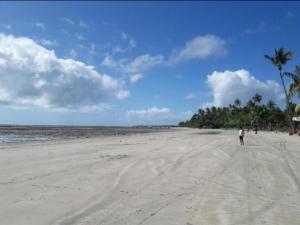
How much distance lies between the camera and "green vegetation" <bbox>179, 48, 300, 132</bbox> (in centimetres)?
5550

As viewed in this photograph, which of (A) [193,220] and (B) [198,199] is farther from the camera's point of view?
(B) [198,199]

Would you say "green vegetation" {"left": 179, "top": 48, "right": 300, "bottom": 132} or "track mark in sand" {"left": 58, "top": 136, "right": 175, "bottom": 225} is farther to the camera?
"green vegetation" {"left": 179, "top": 48, "right": 300, "bottom": 132}

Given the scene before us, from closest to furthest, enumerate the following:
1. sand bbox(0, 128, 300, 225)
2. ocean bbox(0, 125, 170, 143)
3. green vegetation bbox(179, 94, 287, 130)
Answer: sand bbox(0, 128, 300, 225) < ocean bbox(0, 125, 170, 143) < green vegetation bbox(179, 94, 287, 130)

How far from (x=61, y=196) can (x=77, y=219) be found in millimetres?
2123

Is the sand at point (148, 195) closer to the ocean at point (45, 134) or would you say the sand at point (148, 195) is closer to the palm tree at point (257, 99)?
the ocean at point (45, 134)

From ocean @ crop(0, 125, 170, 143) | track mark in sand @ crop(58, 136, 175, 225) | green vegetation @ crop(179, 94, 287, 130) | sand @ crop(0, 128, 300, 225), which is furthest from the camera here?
green vegetation @ crop(179, 94, 287, 130)

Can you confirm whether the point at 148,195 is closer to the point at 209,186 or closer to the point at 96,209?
the point at 96,209

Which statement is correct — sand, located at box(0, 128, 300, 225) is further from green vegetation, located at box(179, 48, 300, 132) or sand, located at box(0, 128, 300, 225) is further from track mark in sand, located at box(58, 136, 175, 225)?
green vegetation, located at box(179, 48, 300, 132)

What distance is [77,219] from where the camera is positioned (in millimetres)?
6887

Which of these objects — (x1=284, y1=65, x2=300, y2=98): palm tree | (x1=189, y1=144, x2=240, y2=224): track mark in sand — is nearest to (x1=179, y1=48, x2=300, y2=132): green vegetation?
(x1=284, y1=65, x2=300, y2=98): palm tree

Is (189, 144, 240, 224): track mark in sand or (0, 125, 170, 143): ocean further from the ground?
(0, 125, 170, 143): ocean

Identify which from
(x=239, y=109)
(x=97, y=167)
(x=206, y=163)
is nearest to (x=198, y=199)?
(x=97, y=167)

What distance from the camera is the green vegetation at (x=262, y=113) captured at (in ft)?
182

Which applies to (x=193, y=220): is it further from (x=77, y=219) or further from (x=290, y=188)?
(x=290, y=188)
